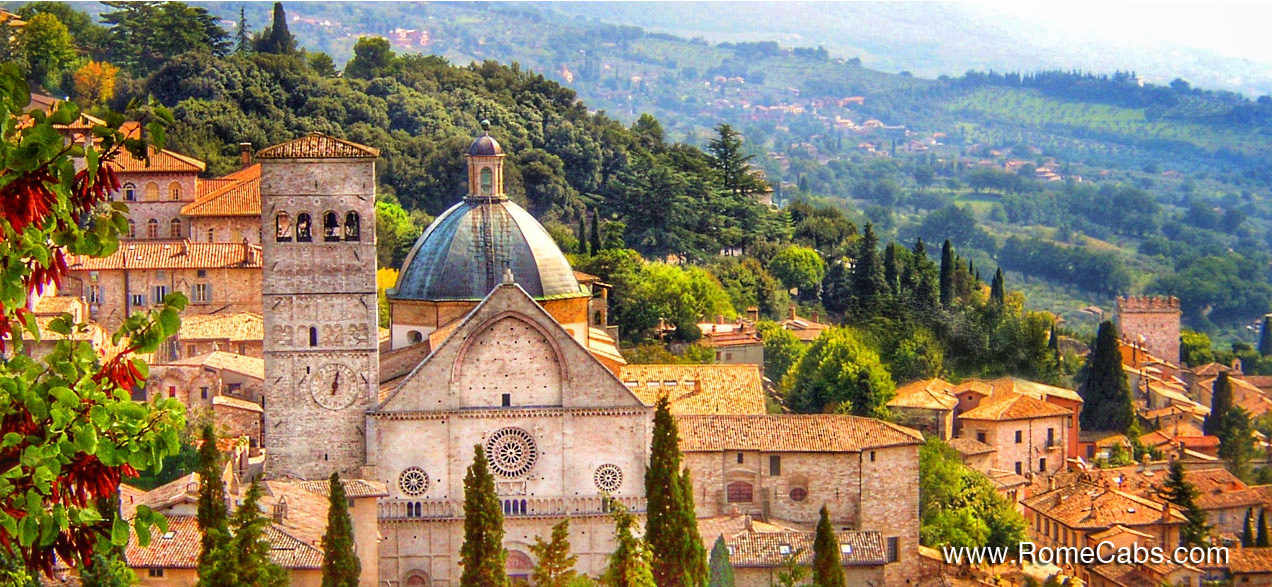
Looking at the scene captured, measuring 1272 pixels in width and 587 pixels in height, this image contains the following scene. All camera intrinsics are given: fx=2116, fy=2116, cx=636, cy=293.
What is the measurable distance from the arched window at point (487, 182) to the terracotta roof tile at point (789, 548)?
9309 millimetres

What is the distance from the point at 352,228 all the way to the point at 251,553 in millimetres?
10090

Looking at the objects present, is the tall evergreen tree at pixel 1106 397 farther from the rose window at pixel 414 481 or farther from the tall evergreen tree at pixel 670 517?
the rose window at pixel 414 481

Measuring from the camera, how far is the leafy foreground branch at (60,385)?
9711 millimetres

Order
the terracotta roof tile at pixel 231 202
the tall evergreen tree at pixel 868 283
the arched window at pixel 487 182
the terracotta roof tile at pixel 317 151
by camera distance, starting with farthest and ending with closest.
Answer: the tall evergreen tree at pixel 868 283, the terracotta roof tile at pixel 231 202, the arched window at pixel 487 182, the terracotta roof tile at pixel 317 151

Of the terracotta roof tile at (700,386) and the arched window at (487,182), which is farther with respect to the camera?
the terracotta roof tile at (700,386)

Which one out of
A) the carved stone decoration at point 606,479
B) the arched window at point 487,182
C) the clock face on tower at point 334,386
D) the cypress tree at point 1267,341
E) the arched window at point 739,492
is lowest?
the cypress tree at point 1267,341

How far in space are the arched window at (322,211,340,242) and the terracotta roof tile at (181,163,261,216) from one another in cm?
2301

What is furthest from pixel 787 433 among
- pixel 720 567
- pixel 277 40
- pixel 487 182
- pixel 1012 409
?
pixel 277 40

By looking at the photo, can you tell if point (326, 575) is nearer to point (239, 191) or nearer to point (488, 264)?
point (488, 264)

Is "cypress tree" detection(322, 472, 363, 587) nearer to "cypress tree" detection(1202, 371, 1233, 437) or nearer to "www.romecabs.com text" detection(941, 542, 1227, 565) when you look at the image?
"www.romecabs.com text" detection(941, 542, 1227, 565)

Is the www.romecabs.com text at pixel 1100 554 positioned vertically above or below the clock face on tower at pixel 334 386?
below

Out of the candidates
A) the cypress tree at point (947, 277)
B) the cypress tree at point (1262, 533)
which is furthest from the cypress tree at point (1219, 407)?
the cypress tree at point (1262, 533)

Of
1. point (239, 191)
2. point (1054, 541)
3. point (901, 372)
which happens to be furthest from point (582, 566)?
point (239, 191)

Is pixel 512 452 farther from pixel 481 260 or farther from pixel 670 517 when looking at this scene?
pixel 670 517
